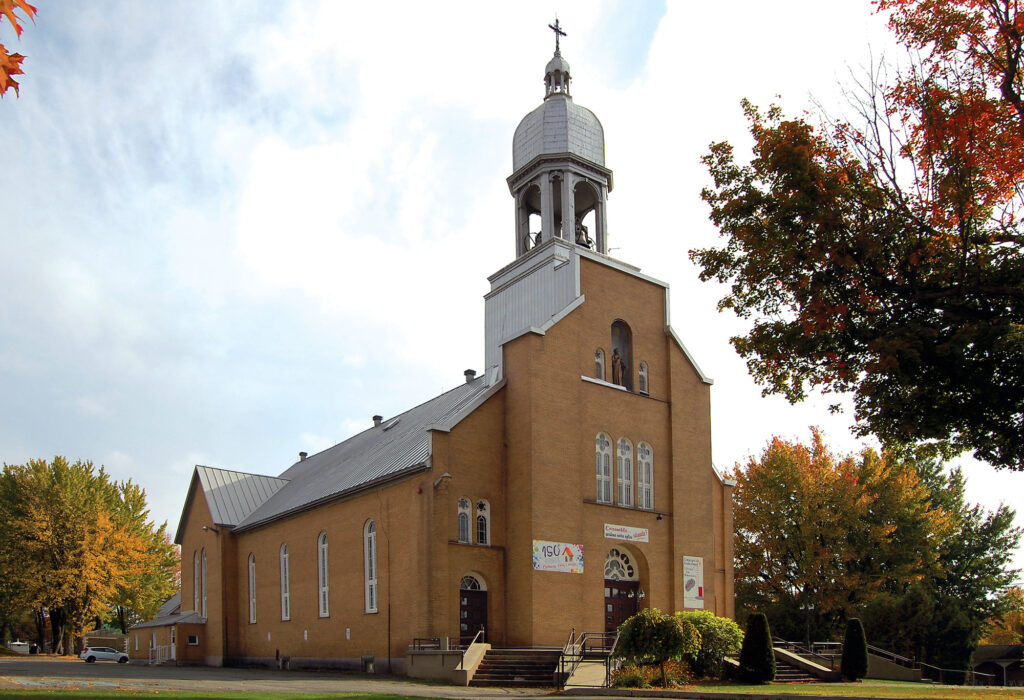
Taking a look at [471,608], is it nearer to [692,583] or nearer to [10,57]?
Answer: [692,583]

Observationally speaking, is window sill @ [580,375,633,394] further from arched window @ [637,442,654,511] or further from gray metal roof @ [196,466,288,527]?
gray metal roof @ [196,466,288,527]

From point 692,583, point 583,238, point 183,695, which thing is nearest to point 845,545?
point 692,583

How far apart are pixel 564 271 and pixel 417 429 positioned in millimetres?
9179

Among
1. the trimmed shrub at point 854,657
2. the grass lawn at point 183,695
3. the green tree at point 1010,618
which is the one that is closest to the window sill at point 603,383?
the trimmed shrub at point 854,657

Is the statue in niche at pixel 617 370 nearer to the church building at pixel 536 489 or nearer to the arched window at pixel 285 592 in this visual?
the church building at pixel 536 489

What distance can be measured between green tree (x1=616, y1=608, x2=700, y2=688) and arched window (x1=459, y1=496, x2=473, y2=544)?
290 inches

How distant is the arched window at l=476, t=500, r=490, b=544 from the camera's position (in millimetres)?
32125

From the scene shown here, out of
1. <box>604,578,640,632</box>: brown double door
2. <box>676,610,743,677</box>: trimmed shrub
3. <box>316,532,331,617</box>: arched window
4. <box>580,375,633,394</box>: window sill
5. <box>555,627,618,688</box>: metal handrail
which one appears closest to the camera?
<box>555,627,618,688</box>: metal handrail

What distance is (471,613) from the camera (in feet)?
103

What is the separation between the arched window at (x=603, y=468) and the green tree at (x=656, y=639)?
Result: 7586mm

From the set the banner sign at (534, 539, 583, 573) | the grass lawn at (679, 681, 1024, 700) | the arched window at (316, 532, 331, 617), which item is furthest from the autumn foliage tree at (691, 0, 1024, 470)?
the arched window at (316, 532, 331, 617)

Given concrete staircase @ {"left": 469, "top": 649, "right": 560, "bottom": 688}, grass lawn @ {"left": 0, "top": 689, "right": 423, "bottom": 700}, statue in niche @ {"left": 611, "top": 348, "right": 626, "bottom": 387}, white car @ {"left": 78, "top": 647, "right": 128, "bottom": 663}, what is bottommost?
white car @ {"left": 78, "top": 647, "right": 128, "bottom": 663}

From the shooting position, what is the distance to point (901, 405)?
781 inches

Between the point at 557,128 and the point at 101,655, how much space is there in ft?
125
